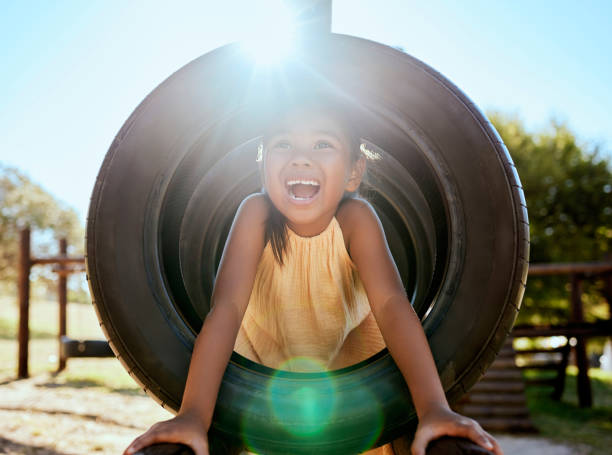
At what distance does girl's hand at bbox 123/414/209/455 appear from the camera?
0.80 meters

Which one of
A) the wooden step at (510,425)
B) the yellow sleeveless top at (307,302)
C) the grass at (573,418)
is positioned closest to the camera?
the yellow sleeveless top at (307,302)

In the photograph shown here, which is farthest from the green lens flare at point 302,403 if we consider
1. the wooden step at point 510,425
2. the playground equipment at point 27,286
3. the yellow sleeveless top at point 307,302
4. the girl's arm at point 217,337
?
the playground equipment at point 27,286

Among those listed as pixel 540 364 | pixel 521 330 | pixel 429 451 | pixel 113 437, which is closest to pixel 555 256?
pixel 540 364

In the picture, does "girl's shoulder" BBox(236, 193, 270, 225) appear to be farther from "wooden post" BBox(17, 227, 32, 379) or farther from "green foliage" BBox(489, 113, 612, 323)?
"green foliage" BBox(489, 113, 612, 323)

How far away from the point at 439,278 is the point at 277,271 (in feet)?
1.64

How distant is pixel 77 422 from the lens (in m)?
3.26

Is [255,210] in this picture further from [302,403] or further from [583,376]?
[583,376]

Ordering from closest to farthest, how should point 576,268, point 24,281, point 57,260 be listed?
point 576,268, point 57,260, point 24,281

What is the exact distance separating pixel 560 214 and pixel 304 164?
1422 cm

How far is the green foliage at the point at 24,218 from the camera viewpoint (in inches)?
717

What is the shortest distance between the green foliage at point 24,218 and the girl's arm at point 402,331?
62.5ft

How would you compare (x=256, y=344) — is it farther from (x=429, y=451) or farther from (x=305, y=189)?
(x=429, y=451)

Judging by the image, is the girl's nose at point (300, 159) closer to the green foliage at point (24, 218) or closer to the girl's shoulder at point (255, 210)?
the girl's shoulder at point (255, 210)

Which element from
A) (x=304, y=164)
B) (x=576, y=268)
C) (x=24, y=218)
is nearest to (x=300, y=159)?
(x=304, y=164)
